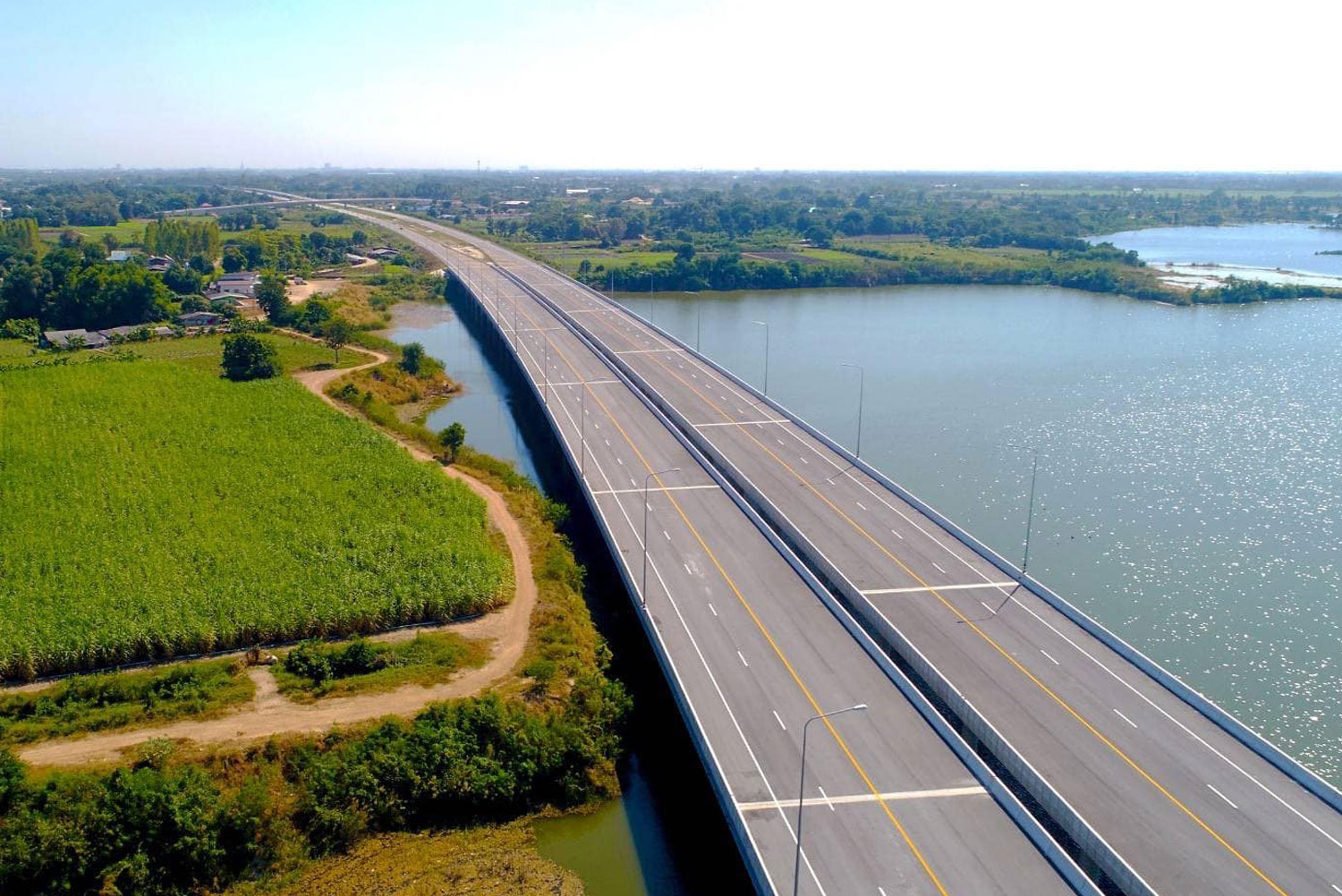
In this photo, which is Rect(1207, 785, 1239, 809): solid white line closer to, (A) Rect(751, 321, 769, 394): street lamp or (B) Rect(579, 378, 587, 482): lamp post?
(B) Rect(579, 378, 587, 482): lamp post

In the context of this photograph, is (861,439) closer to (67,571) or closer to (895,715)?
(895,715)

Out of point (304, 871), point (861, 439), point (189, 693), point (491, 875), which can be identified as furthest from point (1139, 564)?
point (189, 693)

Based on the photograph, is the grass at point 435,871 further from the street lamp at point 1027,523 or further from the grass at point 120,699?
the street lamp at point 1027,523

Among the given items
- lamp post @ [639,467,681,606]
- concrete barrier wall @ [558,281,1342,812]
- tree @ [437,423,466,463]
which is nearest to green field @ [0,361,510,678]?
tree @ [437,423,466,463]

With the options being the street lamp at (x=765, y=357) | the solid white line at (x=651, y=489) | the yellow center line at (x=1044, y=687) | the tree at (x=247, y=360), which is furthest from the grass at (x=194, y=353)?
the yellow center line at (x=1044, y=687)

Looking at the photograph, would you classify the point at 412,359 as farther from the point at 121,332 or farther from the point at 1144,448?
the point at 1144,448
